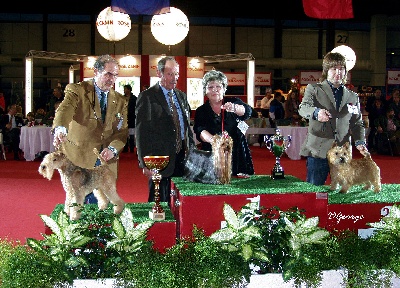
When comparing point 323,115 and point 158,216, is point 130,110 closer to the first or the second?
point 323,115

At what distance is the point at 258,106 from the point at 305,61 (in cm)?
627

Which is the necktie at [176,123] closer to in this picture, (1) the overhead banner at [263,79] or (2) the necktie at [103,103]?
(2) the necktie at [103,103]

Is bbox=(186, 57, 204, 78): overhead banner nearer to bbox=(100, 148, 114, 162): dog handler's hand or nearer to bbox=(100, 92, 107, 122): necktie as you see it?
bbox=(100, 92, 107, 122): necktie

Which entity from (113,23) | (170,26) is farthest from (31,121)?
(170,26)

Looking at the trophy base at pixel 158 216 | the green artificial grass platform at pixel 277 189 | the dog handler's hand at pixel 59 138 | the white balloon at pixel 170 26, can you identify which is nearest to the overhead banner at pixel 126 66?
the white balloon at pixel 170 26

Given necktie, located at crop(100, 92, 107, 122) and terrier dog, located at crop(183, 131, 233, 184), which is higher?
necktie, located at crop(100, 92, 107, 122)

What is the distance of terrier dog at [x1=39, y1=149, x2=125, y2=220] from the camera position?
289 cm

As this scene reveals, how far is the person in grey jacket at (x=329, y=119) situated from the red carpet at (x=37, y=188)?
6.57 feet

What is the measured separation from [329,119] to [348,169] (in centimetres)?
41

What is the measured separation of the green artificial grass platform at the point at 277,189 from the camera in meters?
3.00

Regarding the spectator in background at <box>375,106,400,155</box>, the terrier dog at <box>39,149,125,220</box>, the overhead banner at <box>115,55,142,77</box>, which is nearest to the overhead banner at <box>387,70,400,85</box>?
the spectator in background at <box>375,106,400,155</box>

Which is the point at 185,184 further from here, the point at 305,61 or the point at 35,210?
the point at 305,61

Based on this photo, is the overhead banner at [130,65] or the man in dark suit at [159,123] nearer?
the man in dark suit at [159,123]

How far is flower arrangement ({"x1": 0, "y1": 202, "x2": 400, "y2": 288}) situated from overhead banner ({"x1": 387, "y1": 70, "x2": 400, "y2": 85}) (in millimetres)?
16091
